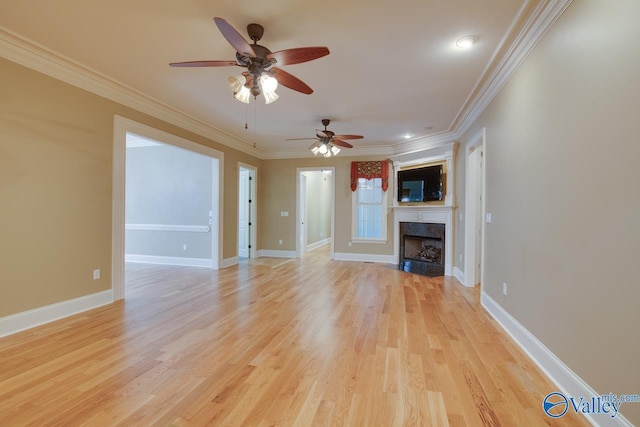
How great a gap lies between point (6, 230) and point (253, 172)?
5068mm

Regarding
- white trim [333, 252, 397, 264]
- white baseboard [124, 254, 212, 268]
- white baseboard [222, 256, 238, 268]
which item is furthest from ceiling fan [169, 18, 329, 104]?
white trim [333, 252, 397, 264]

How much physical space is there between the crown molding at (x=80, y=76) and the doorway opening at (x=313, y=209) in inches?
129

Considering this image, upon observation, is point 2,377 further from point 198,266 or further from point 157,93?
point 198,266

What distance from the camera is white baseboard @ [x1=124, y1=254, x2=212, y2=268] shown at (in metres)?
6.16

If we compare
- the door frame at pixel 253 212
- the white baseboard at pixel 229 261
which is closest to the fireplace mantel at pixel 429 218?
the door frame at pixel 253 212

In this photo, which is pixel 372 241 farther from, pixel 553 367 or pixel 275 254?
pixel 553 367

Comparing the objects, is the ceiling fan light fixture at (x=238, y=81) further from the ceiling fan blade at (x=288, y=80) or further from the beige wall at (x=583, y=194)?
the beige wall at (x=583, y=194)

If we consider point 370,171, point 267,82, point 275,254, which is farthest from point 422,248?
point 267,82

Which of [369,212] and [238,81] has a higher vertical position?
[238,81]

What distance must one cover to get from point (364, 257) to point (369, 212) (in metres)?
1.13

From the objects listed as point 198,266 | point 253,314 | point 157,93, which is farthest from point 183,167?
point 253,314

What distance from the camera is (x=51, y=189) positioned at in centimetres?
306

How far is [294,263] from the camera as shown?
6.66 metres

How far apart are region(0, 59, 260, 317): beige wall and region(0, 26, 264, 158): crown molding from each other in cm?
8
